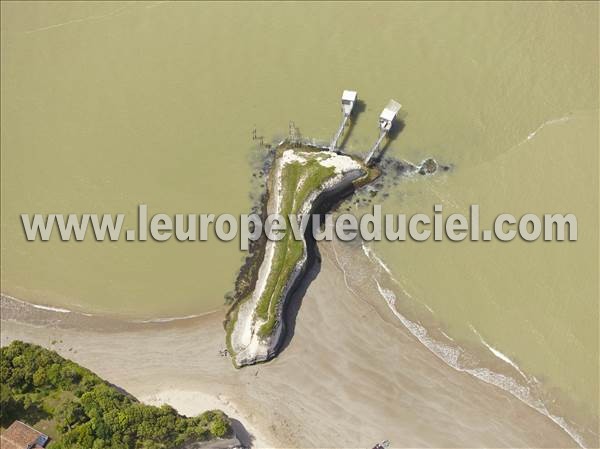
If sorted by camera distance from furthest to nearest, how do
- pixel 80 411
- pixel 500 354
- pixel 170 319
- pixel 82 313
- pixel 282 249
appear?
pixel 82 313 < pixel 170 319 < pixel 282 249 < pixel 500 354 < pixel 80 411

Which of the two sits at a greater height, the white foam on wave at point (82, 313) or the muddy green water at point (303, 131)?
Result: the muddy green water at point (303, 131)

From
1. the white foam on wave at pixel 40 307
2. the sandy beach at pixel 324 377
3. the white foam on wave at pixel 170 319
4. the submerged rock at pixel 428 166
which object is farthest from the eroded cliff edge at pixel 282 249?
the white foam on wave at pixel 40 307

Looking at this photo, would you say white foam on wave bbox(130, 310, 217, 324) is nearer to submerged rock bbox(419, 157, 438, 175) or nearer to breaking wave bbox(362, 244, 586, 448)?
breaking wave bbox(362, 244, 586, 448)

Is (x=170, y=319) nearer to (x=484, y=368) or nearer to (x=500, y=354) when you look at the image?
(x=484, y=368)

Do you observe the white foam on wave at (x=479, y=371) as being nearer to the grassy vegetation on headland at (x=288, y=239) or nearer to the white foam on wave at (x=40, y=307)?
the grassy vegetation on headland at (x=288, y=239)

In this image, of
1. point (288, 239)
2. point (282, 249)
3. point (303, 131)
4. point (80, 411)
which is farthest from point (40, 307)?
point (303, 131)
